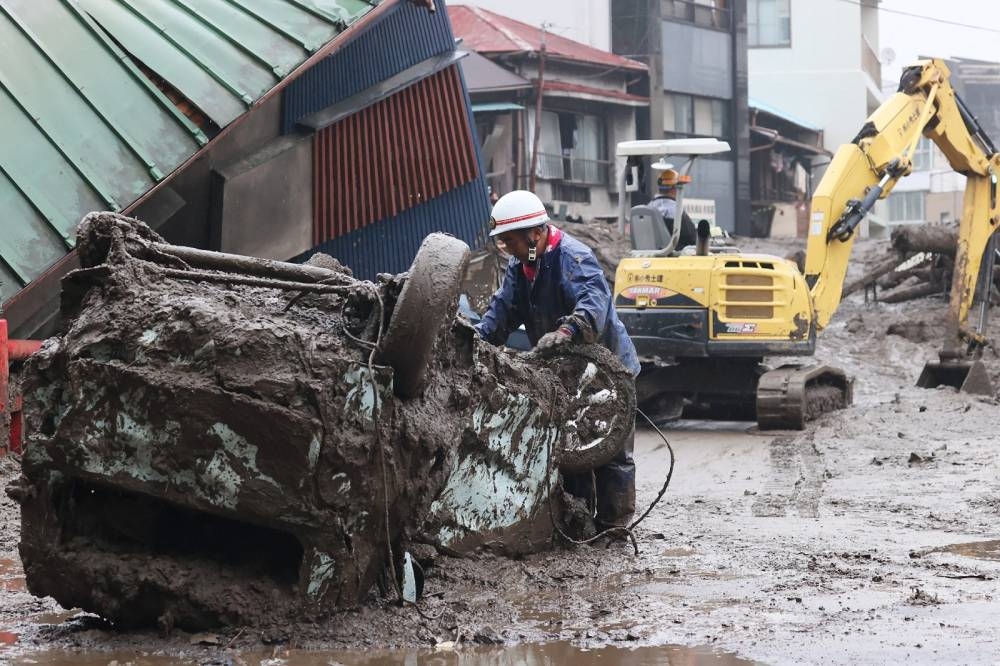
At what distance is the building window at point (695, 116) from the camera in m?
35.0

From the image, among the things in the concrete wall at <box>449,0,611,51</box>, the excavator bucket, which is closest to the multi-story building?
the concrete wall at <box>449,0,611,51</box>

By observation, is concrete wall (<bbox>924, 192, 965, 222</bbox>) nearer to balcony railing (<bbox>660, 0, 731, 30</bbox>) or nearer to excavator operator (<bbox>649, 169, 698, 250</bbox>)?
balcony railing (<bbox>660, 0, 731, 30</bbox>)

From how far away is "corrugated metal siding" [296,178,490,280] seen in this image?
561 inches

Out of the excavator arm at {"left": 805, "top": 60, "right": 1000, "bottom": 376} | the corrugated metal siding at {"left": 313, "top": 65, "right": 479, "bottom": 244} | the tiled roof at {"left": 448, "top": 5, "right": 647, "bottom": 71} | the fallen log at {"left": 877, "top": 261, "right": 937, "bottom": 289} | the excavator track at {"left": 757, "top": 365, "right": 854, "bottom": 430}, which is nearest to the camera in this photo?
the excavator track at {"left": 757, "top": 365, "right": 854, "bottom": 430}

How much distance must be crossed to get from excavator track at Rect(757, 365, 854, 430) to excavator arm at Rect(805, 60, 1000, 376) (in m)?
0.66

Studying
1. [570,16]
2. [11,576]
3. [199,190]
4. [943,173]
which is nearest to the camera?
[11,576]

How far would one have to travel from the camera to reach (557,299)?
6930 millimetres

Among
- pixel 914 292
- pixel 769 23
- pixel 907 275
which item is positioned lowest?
pixel 914 292

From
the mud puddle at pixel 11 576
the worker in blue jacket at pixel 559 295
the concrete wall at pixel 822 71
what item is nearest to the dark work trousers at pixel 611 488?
the worker in blue jacket at pixel 559 295

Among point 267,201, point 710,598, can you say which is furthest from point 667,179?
point 710,598

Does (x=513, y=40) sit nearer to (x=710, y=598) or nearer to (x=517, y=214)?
(x=517, y=214)

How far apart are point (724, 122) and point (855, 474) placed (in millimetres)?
28885

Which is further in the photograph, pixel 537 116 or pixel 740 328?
pixel 537 116

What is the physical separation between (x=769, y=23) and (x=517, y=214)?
42.6 meters
